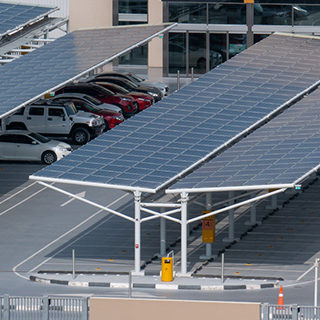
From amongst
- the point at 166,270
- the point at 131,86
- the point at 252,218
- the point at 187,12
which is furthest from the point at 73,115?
the point at 166,270

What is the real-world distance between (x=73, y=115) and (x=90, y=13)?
2490 cm

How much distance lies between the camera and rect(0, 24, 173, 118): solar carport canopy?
51.2m

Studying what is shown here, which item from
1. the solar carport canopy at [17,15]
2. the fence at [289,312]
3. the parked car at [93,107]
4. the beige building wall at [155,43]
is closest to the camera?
the fence at [289,312]

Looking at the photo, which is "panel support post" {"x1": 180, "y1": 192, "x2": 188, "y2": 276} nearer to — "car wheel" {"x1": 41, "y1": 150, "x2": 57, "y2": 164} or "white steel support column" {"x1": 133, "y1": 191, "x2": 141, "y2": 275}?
"white steel support column" {"x1": 133, "y1": 191, "x2": 141, "y2": 275}

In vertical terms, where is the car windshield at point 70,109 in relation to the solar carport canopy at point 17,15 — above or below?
below

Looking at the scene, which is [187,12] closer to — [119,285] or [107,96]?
[107,96]

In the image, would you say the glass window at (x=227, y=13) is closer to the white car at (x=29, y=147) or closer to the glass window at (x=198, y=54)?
the glass window at (x=198, y=54)

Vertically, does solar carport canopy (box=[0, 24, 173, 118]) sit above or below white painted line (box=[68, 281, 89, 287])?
above

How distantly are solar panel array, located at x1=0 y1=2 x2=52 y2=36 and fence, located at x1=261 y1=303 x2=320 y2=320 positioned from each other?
108ft

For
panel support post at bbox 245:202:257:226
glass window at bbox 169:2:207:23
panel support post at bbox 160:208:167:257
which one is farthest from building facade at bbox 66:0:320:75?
panel support post at bbox 160:208:167:257

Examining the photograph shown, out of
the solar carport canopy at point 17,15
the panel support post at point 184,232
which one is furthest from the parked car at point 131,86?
the panel support post at point 184,232

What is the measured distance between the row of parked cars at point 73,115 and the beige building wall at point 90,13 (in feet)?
43.4

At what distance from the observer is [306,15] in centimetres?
7550

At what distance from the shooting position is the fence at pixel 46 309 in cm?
3347
